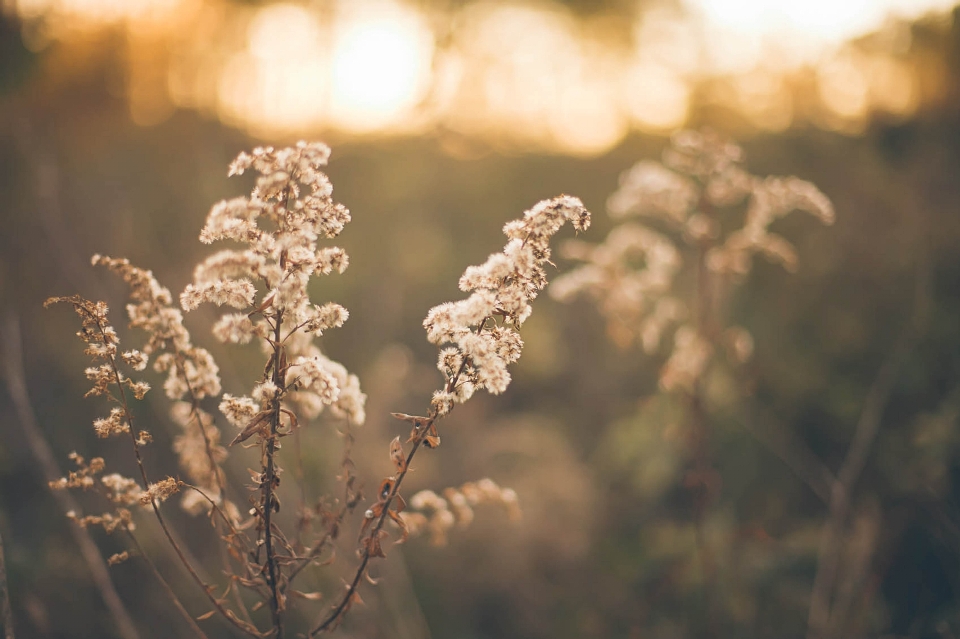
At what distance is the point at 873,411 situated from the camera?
3691 millimetres

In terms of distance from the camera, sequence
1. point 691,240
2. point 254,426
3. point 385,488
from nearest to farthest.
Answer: point 254,426 → point 385,488 → point 691,240

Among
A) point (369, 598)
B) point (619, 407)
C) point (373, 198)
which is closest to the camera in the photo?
point (369, 598)

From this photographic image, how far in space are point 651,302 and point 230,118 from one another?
5.49m

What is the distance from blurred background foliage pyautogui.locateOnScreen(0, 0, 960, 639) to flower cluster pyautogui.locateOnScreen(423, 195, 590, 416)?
1.28m

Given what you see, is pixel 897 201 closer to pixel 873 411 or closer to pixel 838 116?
pixel 838 116

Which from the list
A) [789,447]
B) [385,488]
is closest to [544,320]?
[789,447]

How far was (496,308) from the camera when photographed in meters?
1.50

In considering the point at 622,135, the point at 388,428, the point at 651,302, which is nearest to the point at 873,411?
the point at 651,302

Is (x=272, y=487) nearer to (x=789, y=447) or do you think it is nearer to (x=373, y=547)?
(x=373, y=547)

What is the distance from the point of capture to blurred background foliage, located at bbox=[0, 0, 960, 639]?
3.76 metres

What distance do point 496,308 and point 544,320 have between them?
5.53 meters

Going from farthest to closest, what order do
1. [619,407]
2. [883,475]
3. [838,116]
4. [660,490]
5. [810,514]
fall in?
[619,407] → [838,116] → [660,490] → [810,514] → [883,475]

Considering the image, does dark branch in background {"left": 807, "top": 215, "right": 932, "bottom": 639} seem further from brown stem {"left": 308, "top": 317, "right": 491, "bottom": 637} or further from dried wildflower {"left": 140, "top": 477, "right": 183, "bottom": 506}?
dried wildflower {"left": 140, "top": 477, "right": 183, "bottom": 506}

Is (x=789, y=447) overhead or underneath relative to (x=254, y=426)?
underneath
